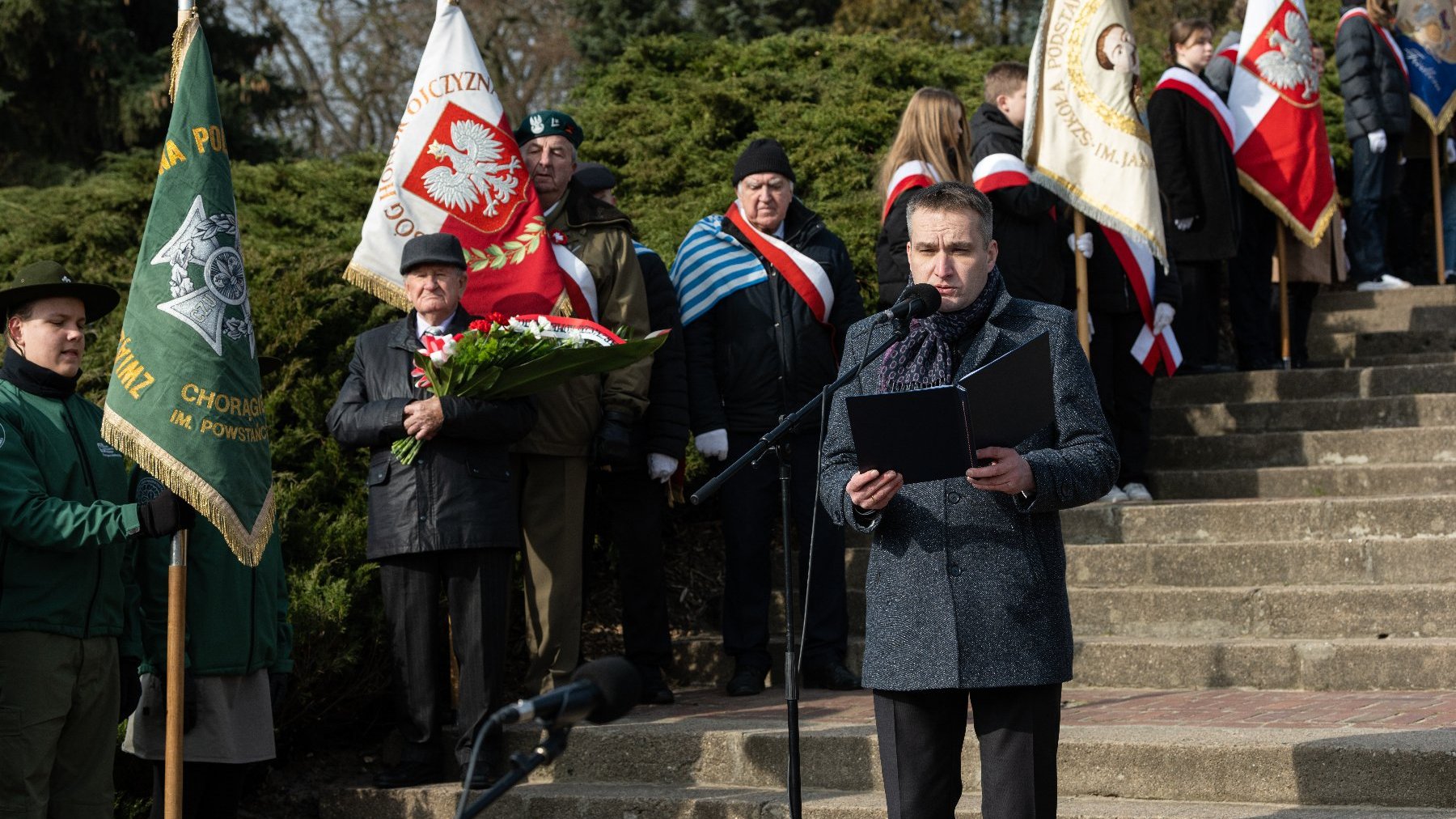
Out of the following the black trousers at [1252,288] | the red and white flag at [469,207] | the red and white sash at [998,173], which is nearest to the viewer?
the red and white flag at [469,207]

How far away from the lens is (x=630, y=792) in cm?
630

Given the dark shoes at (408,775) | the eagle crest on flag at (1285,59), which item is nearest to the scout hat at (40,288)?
the dark shoes at (408,775)

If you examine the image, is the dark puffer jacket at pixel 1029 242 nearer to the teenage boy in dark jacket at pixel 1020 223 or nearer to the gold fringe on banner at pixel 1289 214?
the teenage boy in dark jacket at pixel 1020 223

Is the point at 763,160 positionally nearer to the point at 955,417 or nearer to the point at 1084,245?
the point at 1084,245

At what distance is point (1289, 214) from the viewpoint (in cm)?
1030

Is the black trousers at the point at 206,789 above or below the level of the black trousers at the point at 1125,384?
below

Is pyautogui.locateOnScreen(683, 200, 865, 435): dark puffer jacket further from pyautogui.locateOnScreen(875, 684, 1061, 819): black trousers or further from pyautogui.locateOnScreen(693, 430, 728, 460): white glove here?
pyautogui.locateOnScreen(875, 684, 1061, 819): black trousers

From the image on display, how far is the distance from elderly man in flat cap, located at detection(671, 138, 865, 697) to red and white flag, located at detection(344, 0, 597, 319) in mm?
649

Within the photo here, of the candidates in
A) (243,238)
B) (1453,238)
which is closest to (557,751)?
(243,238)

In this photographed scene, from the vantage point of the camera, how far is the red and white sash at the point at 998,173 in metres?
8.16

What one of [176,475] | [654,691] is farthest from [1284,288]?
[176,475]

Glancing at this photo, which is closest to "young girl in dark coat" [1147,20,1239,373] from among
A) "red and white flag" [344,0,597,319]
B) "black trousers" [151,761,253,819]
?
"red and white flag" [344,0,597,319]

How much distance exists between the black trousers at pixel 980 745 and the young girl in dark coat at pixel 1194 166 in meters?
5.85

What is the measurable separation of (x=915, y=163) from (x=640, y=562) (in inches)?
91.9
